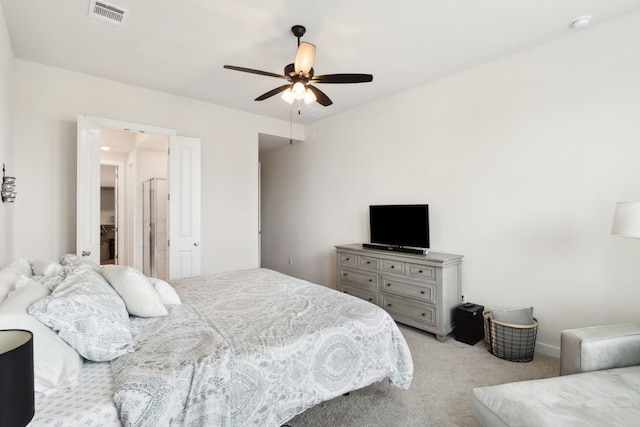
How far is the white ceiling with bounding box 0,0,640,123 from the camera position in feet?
7.54

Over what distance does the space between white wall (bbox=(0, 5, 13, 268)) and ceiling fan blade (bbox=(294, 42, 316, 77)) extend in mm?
2235

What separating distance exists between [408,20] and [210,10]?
158 centimetres

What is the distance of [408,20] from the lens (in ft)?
8.05

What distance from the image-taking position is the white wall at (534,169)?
247 centimetres

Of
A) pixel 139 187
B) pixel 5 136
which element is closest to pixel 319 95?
pixel 5 136

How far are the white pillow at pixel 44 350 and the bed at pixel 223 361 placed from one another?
2 cm

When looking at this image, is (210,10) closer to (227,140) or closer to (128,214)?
(227,140)

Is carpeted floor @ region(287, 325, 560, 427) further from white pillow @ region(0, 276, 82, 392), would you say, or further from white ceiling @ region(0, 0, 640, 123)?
white ceiling @ region(0, 0, 640, 123)

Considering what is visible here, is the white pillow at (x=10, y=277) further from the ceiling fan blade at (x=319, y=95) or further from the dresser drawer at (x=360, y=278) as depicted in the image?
the dresser drawer at (x=360, y=278)

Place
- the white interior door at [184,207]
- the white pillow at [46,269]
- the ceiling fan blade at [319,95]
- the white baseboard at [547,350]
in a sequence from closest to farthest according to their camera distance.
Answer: the white pillow at [46,269]
the ceiling fan blade at [319,95]
the white baseboard at [547,350]
the white interior door at [184,207]

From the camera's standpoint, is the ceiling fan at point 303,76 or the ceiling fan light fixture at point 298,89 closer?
the ceiling fan at point 303,76

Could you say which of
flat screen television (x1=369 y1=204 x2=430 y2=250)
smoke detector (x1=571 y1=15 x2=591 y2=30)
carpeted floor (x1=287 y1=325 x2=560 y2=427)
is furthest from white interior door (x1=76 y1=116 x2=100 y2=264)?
smoke detector (x1=571 y1=15 x2=591 y2=30)

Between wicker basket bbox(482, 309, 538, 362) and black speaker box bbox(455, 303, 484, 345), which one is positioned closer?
wicker basket bbox(482, 309, 538, 362)

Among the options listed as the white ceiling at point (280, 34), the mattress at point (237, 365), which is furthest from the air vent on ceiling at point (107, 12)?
the mattress at point (237, 365)
